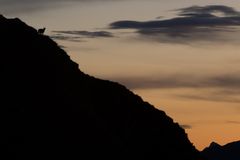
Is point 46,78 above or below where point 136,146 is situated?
above

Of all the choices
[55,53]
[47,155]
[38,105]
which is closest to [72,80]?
[55,53]

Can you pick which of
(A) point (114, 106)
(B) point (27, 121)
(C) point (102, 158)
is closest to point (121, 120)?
(A) point (114, 106)

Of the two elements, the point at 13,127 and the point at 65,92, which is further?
the point at 65,92

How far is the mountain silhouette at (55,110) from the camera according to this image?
87000 mm

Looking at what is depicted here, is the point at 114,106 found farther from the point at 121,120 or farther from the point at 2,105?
the point at 2,105

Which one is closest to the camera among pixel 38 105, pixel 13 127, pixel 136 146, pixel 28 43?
pixel 13 127

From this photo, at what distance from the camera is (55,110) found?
316ft

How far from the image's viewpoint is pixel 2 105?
284 ft

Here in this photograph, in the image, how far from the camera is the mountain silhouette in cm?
8700

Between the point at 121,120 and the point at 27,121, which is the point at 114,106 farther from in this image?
the point at 27,121

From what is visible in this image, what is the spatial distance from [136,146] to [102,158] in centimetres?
2218

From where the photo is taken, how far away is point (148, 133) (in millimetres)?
126375

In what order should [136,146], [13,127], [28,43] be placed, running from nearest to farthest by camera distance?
[13,127] → [28,43] → [136,146]

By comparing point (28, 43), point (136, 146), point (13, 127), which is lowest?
point (136, 146)
